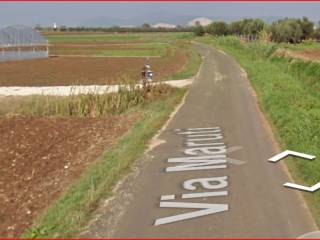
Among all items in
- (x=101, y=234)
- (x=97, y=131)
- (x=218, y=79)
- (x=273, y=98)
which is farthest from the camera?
(x=218, y=79)

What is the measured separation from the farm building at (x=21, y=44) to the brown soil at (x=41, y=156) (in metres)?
44.3

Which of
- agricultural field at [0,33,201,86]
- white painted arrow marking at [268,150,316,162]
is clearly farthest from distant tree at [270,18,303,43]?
white painted arrow marking at [268,150,316,162]

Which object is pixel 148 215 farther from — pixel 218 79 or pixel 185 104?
pixel 218 79

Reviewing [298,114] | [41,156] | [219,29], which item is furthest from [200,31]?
[41,156]

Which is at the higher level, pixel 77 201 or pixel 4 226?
pixel 77 201

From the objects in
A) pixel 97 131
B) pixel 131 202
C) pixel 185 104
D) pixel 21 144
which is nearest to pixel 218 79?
pixel 185 104

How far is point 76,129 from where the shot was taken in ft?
40.2

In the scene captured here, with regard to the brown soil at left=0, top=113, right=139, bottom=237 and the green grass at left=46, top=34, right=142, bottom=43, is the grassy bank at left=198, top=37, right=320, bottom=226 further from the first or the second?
the green grass at left=46, top=34, right=142, bottom=43

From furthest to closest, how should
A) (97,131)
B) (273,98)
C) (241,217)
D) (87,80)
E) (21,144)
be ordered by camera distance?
(87,80) < (273,98) < (97,131) < (21,144) < (241,217)

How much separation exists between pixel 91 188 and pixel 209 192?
77.2 inches

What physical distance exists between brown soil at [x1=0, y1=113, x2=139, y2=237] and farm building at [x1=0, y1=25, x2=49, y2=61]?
1744 inches

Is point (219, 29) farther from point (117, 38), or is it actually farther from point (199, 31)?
point (117, 38)

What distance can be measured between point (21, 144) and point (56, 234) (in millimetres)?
5863

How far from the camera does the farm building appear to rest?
183ft
